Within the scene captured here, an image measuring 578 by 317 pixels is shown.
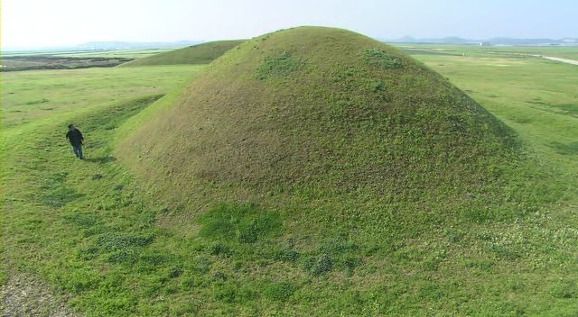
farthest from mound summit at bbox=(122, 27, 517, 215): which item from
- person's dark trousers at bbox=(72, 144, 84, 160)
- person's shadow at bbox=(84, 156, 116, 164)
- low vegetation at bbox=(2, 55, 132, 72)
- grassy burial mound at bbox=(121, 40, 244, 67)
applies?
low vegetation at bbox=(2, 55, 132, 72)

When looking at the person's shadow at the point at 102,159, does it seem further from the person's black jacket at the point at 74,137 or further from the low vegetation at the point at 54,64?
the low vegetation at the point at 54,64

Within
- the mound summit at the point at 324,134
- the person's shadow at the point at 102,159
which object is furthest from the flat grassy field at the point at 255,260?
the mound summit at the point at 324,134

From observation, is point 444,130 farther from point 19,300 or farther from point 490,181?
point 19,300

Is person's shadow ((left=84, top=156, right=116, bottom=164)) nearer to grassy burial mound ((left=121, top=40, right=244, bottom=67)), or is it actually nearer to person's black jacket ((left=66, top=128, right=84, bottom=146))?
person's black jacket ((left=66, top=128, right=84, bottom=146))

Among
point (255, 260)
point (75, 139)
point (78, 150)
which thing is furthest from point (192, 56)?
point (255, 260)

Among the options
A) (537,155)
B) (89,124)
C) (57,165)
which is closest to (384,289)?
(537,155)

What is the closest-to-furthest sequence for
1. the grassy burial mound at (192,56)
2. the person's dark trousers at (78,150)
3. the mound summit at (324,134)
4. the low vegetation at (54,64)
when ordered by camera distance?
the mound summit at (324,134) → the person's dark trousers at (78,150) → the low vegetation at (54,64) → the grassy burial mound at (192,56)
